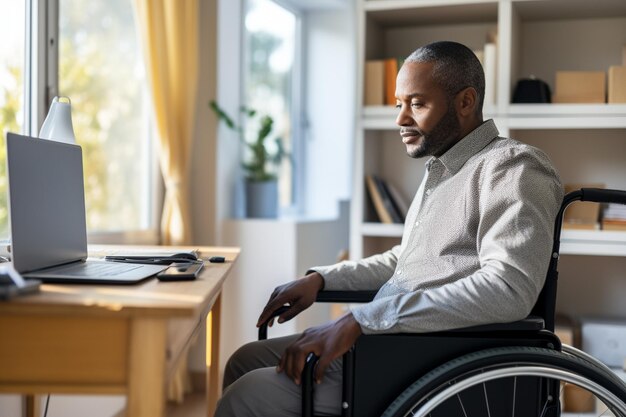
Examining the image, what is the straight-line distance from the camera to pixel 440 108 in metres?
1.72

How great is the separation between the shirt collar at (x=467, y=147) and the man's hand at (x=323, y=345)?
1.62ft

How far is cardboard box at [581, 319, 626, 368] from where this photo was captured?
9.16 feet

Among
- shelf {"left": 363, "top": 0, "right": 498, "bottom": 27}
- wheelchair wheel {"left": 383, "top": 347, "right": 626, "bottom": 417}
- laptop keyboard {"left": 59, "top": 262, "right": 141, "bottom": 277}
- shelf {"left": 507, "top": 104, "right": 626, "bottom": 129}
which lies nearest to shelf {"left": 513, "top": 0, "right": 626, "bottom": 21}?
shelf {"left": 363, "top": 0, "right": 498, "bottom": 27}

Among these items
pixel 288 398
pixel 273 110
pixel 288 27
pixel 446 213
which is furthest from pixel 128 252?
pixel 288 27

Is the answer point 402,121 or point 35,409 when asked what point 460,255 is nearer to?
point 402,121

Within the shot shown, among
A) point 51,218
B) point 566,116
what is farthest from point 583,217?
point 51,218

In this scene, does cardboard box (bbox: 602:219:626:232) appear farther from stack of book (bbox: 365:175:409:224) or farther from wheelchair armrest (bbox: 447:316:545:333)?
wheelchair armrest (bbox: 447:316:545:333)

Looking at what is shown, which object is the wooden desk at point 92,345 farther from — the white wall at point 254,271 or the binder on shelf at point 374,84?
the white wall at point 254,271

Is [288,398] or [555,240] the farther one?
[555,240]

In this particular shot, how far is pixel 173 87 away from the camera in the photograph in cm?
316

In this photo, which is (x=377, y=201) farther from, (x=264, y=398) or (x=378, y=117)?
(x=264, y=398)

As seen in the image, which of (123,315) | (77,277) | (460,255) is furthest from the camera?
(460,255)

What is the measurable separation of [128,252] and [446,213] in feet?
2.66

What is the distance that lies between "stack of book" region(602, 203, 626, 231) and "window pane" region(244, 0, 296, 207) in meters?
1.80
